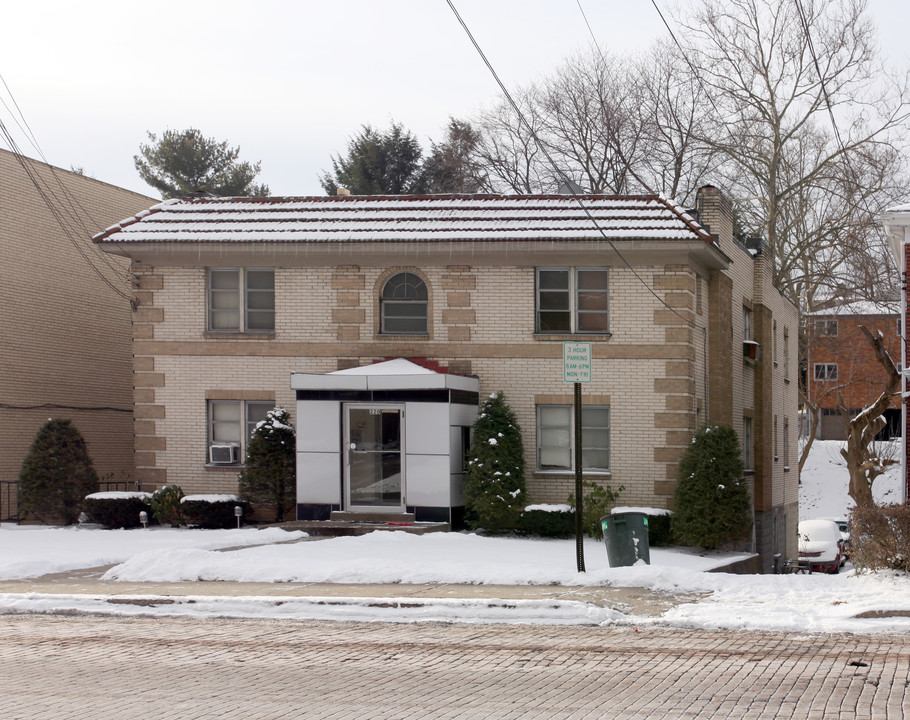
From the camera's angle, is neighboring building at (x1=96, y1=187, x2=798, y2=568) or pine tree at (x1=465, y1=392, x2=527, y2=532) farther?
neighboring building at (x1=96, y1=187, x2=798, y2=568)

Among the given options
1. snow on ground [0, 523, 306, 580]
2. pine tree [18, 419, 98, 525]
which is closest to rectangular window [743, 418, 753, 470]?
snow on ground [0, 523, 306, 580]

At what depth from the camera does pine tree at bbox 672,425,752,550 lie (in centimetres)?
2109

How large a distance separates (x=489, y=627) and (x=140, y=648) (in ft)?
11.9

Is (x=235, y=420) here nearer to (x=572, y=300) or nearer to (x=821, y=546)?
(x=572, y=300)

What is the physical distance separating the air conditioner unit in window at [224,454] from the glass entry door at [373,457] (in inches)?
120

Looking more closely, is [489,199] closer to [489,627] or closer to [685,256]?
[685,256]

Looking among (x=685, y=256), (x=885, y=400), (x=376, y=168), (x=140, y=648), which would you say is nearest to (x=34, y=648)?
(x=140, y=648)

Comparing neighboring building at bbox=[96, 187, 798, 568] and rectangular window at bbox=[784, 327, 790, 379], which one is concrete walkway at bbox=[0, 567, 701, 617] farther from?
rectangular window at bbox=[784, 327, 790, 379]

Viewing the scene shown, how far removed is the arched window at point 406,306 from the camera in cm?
2405

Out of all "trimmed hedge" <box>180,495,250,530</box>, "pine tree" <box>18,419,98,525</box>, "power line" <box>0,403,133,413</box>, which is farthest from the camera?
"power line" <box>0,403,133,413</box>

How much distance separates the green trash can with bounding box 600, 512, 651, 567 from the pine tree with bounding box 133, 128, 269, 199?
43339 millimetres

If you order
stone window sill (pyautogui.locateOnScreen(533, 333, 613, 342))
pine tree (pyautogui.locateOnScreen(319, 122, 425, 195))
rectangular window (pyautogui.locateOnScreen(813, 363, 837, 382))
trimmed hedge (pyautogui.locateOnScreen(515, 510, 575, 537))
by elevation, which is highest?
pine tree (pyautogui.locateOnScreen(319, 122, 425, 195))

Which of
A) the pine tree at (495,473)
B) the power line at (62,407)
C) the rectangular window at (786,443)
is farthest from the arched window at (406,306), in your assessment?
the rectangular window at (786,443)

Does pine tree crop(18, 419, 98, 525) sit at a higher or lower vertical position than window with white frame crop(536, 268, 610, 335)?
Answer: lower
